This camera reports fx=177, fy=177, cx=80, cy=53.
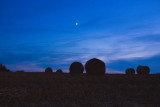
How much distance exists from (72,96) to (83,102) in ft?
3.88

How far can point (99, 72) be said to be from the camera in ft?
88.3

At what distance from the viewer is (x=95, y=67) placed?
2705 centimetres

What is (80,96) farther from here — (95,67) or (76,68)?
(76,68)

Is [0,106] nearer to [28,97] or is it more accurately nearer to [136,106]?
[28,97]

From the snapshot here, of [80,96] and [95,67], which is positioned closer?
[80,96]

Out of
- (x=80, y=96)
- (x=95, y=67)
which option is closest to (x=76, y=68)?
(x=95, y=67)

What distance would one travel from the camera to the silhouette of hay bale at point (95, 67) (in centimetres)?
2694

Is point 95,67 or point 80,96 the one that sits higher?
point 95,67

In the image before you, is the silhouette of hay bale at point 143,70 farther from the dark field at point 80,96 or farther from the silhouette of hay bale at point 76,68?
the dark field at point 80,96

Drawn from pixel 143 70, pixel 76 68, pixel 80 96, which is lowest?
pixel 80 96

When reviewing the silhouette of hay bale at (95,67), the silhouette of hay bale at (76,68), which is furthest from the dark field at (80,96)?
the silhouette of hay bale at (76,68)

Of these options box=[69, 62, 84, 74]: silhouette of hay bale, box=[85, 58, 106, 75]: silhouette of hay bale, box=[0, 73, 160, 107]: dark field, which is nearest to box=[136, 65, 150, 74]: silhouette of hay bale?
box=[85, 58, 106, 75]: silhouette of hay bale

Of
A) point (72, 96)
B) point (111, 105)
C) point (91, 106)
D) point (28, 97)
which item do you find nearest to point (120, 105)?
point (111, 105)

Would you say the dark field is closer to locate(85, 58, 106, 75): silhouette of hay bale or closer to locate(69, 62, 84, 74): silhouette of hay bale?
locate(85, 58, 106, 75): silhouette of hay bale
